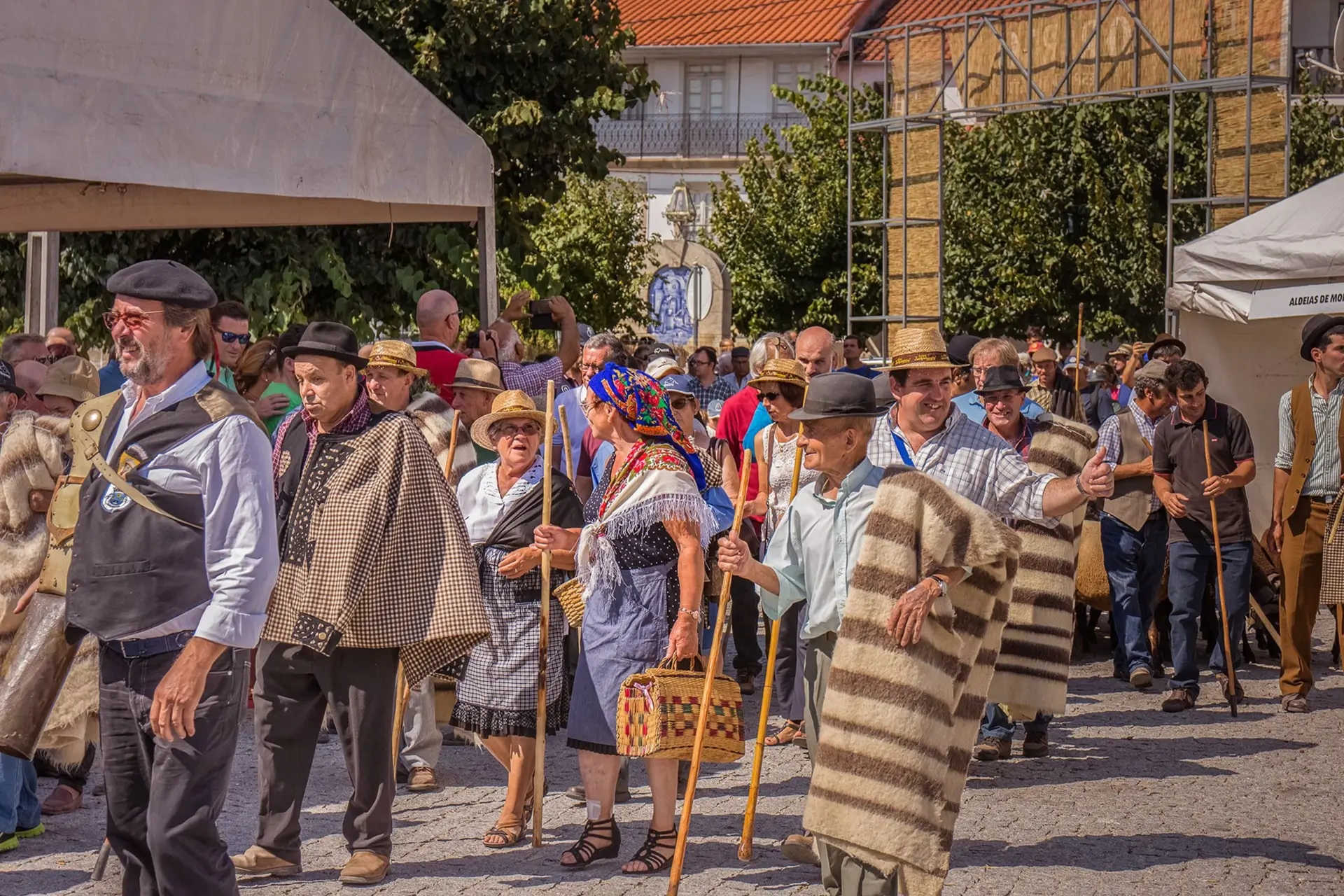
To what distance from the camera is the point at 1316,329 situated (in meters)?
10.1

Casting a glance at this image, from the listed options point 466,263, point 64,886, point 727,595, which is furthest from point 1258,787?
point 466,263

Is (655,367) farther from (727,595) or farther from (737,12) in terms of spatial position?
(737,12)

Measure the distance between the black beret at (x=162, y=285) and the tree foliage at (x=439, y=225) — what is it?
30.3 ft

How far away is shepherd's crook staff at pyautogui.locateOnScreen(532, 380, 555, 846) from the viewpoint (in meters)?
7.10

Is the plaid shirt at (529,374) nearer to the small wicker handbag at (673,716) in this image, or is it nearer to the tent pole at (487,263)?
the tent pole at (487,263)

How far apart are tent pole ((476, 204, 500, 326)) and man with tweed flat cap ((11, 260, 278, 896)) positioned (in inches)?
214

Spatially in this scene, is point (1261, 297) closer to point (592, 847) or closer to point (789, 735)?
point (789, 735)

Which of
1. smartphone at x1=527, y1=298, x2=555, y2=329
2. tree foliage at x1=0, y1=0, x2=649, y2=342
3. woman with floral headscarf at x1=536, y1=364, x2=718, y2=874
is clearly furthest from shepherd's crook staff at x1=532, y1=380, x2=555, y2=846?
tree foliage at x1=0, y1=0, x2=649, y2=342

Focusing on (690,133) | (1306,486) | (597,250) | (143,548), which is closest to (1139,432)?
(1306,486)

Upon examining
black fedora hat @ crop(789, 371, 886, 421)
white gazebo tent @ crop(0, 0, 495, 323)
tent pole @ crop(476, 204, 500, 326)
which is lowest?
black fedora hat @ crop(789, 371, 886, 421)

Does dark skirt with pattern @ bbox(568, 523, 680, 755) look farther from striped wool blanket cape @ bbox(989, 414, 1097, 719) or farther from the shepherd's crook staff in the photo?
striped wool blanket cape @ bbox(989, 414, 1097, 719)

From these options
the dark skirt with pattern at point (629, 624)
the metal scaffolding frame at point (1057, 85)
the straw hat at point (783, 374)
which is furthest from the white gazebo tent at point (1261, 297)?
the dark skirt with pattern at point (629, 624)

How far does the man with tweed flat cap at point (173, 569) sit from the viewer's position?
15.7ft

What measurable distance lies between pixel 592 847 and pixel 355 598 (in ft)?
4.31
